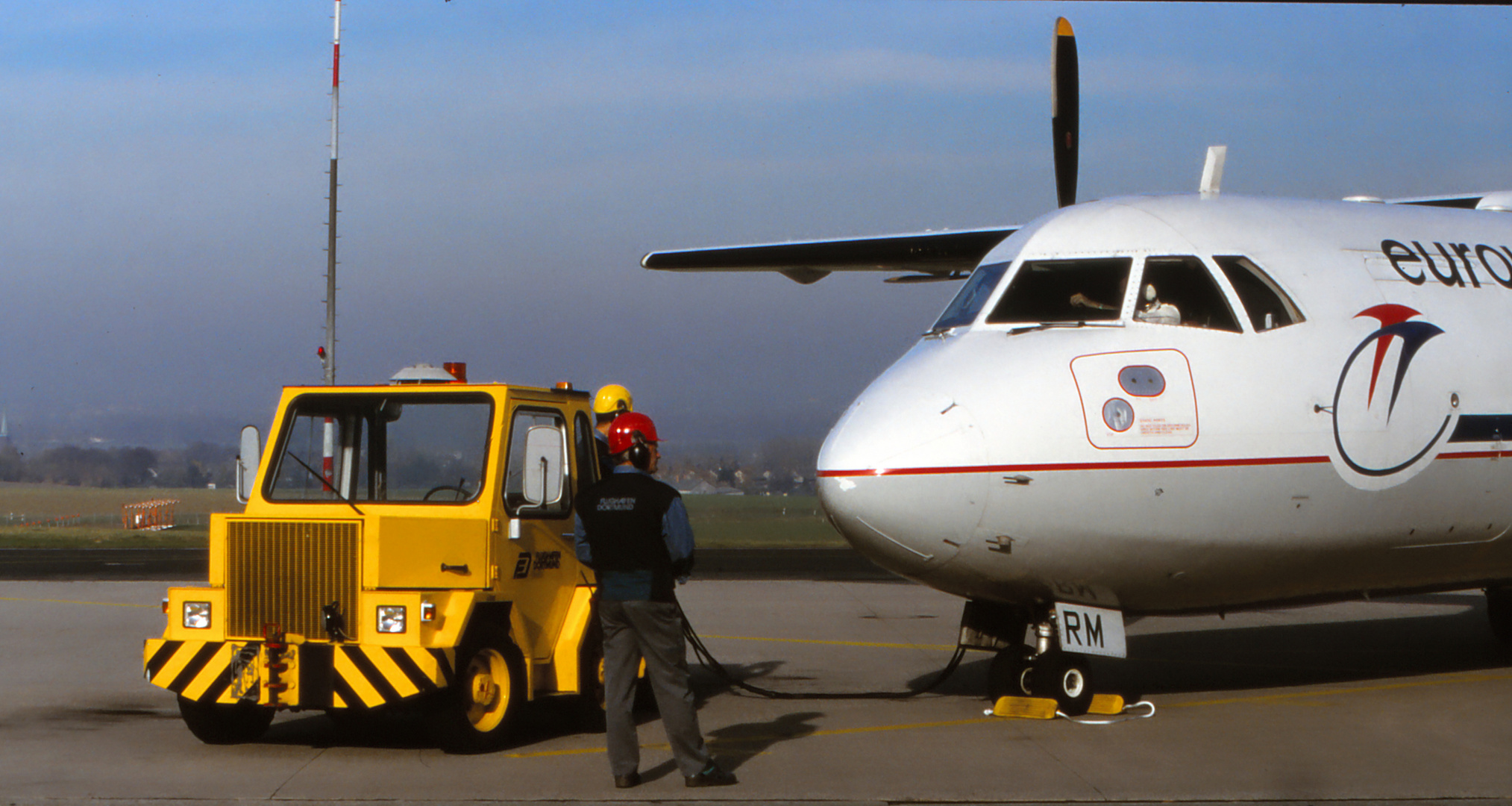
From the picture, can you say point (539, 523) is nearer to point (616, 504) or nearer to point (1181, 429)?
point (616, 504)

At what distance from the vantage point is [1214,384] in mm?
8375

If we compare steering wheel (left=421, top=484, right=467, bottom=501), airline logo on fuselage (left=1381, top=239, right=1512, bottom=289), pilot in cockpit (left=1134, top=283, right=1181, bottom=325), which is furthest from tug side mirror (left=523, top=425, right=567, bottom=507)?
airline logo on fuselage (left=1381, top=239, right=1512, bottom=289)

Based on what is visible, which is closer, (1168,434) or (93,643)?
(1168,434)

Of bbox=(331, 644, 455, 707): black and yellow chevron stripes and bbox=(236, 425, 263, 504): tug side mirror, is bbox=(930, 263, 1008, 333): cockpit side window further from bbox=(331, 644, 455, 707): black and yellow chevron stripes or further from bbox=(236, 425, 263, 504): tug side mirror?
bbox=(236, 425, 263, 504): tug side mirror

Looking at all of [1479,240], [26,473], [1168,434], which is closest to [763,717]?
[1168,434]

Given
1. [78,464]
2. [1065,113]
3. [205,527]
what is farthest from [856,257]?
[78,464]

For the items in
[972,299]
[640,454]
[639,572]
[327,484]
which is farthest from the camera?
[972,299]

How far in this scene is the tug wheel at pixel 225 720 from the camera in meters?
7.93

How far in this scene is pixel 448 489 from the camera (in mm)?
8219

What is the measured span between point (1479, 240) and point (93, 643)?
12.2 m

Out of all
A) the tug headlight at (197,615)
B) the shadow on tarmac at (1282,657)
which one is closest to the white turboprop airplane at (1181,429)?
the shadow on tarmac at (1282,657)

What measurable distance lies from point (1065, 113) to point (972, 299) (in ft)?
15.0

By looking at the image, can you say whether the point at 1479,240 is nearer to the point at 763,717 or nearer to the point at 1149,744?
the point at 1149,744

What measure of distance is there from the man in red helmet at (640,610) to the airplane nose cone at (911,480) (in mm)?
1208
